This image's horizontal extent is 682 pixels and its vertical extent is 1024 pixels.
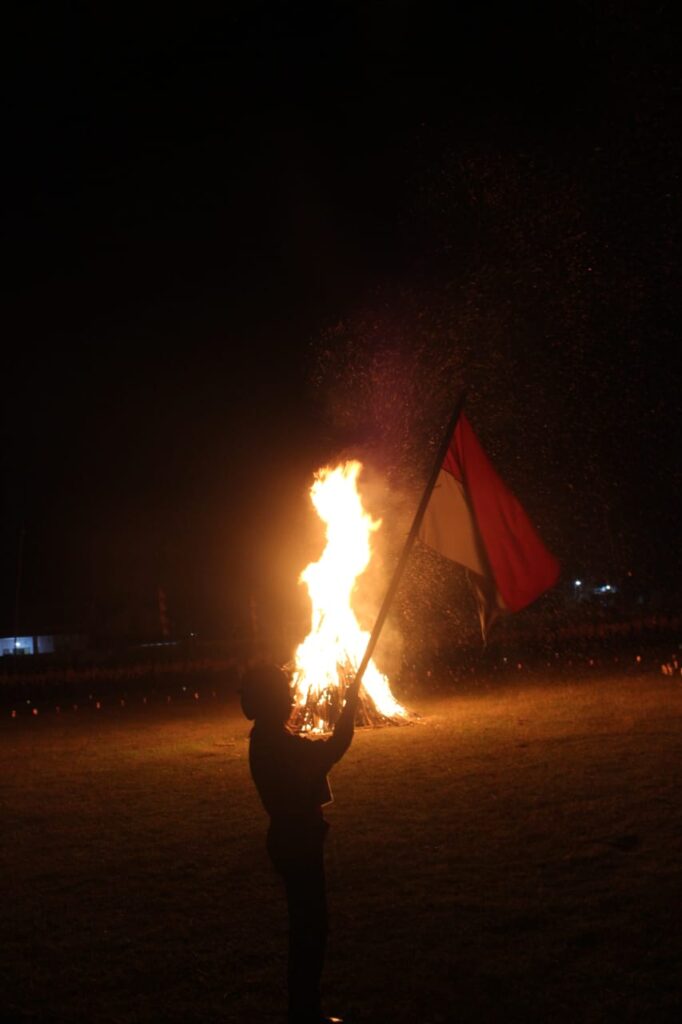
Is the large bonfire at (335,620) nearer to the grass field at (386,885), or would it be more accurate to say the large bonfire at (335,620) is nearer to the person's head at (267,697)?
the grass field at (386,885)

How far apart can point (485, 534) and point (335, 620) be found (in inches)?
358

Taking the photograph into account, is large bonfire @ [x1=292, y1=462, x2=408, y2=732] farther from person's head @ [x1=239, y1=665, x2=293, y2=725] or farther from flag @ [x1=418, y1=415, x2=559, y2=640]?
person's head @ [x1=239, y1=665, x2=293, y2=725]

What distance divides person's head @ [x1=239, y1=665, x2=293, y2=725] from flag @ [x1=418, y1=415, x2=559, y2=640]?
159 centimetres

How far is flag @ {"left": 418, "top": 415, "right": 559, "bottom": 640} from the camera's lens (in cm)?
593

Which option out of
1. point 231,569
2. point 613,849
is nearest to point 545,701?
point 613,849

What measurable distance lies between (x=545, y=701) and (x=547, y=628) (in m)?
12.0

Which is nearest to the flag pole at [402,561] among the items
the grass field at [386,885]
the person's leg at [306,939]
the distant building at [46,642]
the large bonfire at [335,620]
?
the person's leg at [306,939]

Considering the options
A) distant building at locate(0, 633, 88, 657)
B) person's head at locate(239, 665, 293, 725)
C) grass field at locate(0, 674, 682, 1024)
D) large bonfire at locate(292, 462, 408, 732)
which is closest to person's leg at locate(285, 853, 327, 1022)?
grass field at locate(0, 674, 682, 1024)

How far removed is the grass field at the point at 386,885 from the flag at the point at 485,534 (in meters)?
1.80

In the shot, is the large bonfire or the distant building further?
the distant building

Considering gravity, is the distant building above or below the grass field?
above

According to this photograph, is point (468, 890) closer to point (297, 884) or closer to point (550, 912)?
point (550, 912)

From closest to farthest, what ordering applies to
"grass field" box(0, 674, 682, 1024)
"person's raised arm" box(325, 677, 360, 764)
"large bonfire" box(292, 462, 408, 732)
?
"person's raised arm" box(325, 677, 360, 764)
"grass field" box(0, 674, 682, 1024)
"large bonfire" box(292, 462, 408, 732)

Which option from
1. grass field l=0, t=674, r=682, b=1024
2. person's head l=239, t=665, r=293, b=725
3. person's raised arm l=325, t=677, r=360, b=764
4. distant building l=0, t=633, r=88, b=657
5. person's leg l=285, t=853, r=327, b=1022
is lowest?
grass field l=0, t=674, r=682, b=1024
